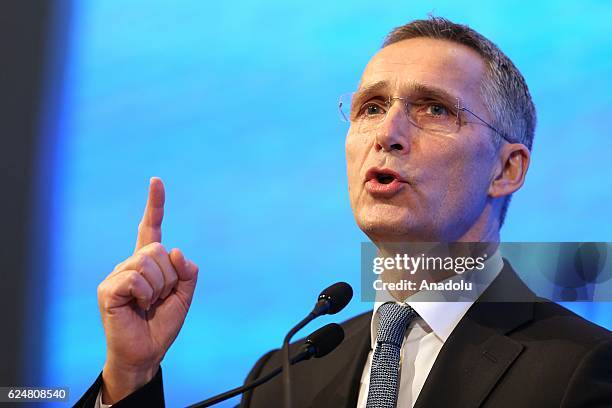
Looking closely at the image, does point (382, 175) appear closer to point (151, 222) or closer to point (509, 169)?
point (509, 169)

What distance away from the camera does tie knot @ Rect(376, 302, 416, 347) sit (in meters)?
1.83

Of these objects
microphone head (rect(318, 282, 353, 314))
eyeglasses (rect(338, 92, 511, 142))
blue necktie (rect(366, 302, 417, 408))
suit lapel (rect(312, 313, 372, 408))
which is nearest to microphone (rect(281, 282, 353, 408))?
microphone head (rect(318, 282, 353, 314))

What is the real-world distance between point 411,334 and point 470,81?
0.68 m

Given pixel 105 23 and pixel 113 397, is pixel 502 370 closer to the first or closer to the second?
pixel 113 397

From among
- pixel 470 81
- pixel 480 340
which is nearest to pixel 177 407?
pixel 480 340

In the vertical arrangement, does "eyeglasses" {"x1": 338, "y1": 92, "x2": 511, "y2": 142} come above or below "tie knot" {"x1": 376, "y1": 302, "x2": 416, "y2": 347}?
above

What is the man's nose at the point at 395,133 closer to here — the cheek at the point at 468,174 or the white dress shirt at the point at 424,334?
the cheek at the point at 468,174

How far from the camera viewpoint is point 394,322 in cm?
185

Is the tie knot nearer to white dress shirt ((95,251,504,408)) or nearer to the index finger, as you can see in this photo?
white dress shirt ((95,251,504,408))

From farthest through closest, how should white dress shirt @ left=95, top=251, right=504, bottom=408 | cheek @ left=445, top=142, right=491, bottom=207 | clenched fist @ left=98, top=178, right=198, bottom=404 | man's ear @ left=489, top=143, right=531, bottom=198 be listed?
man's ear @ left=489, top=143, right=531, bottom=198 < cheek @ left=445, top=142, right=491, bottom=207 < white dress shirt @ left=95, top=251, right=504, bottom=408 < clenched fist @ left=98, top=178, right=198, bottom=404

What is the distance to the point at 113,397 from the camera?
1.75 metres

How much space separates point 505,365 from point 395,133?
0.61 m

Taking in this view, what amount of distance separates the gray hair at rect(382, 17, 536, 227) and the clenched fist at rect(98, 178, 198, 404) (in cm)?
87

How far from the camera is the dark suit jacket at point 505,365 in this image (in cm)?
163
